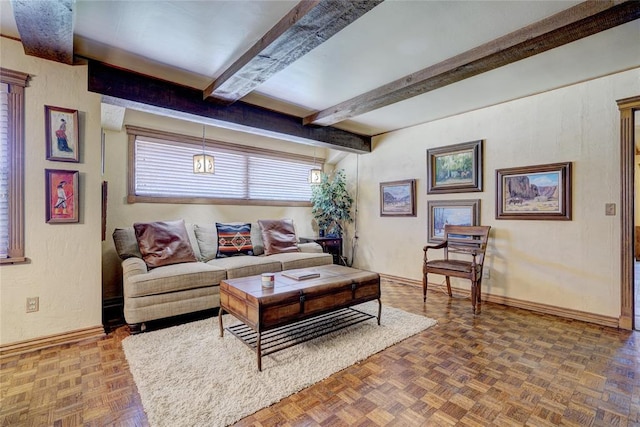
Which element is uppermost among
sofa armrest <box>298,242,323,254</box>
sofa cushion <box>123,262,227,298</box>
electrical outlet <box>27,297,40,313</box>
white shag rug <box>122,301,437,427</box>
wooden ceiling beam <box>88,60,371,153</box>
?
wooden ceiling beam <box>88,60,371,153</box>

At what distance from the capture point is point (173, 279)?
2883mm

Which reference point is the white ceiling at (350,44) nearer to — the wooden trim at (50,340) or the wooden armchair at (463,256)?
the wooden armchair at (463,256)

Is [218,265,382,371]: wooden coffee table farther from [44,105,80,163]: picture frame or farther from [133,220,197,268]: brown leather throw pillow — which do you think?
[44,105,80,163]: picture frame

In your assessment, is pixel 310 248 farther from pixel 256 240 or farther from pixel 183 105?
pixel 183 105

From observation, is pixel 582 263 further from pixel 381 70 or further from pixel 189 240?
pixel 189 240

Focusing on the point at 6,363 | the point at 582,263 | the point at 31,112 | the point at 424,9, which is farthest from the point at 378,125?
the point at 6,363

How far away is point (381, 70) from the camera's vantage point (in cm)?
287

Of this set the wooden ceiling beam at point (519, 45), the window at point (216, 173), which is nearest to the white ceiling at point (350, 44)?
the wooden ceiling beam at point (519, 45)

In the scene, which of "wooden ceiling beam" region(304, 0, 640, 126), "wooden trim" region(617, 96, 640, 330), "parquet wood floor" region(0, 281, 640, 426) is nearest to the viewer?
"parquet wood floor" region(0, 281, 640, 426)

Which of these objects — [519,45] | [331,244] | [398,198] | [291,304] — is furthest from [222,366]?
[398,198]

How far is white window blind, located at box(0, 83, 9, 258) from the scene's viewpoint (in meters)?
2.32

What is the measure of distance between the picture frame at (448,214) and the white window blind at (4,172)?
4.57 metres

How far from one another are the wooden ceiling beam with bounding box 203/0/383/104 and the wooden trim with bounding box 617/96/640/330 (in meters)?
2.87

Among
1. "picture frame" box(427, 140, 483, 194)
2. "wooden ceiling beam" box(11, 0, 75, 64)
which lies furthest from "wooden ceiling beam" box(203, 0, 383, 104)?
"picture frame" box(427, 140, 483, 194)
